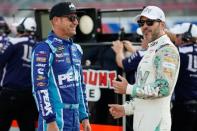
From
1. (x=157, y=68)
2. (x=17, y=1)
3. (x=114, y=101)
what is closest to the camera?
(x=157, y=68)

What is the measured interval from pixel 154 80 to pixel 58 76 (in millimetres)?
681

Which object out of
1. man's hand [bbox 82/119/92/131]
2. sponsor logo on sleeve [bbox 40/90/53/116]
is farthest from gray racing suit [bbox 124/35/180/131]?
sponsor logo on sleeve [bbox 40/90/53/116]

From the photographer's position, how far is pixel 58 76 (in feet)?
13.6

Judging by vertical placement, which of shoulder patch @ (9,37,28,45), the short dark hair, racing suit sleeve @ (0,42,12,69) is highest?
the short dark hair

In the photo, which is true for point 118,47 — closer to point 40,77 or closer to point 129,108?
point 129,108

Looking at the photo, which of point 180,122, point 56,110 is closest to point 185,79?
point 180,122

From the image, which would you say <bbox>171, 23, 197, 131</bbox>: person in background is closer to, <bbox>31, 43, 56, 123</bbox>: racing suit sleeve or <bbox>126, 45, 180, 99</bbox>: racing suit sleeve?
<bbox>126, 45, 180, 99</bbox>: racing suit sleeve

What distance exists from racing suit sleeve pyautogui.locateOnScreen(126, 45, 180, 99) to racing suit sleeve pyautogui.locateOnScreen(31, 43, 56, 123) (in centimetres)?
59

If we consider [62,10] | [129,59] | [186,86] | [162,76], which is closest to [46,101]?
[62,10]

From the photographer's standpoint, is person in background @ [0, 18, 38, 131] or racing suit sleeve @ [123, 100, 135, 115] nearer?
racing suit sleeve @ [123, 100, 135, 115]

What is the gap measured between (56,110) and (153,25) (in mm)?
915

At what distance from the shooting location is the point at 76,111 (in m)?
4.26

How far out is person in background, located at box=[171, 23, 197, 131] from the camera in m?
6.00

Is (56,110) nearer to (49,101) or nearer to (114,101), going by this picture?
(49,101)
